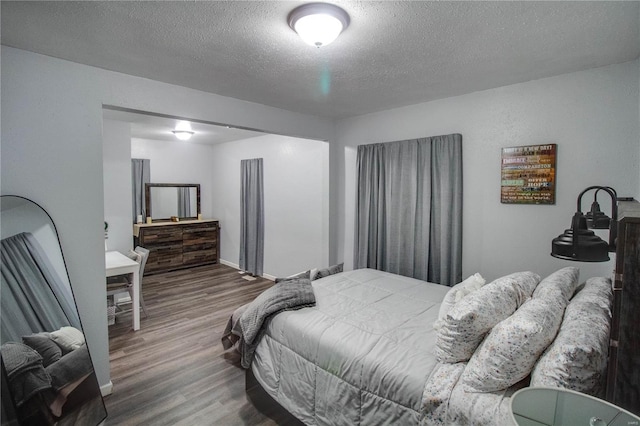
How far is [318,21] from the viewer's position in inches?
65.0

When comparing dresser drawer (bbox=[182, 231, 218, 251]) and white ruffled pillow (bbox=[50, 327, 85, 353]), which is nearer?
white ruffled pillow (bbox=[50, 327, 85, 353])

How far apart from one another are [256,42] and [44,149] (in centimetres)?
167

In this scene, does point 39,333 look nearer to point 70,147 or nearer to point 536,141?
point 70,147

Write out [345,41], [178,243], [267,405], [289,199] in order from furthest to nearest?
[178,243] < [289,199] < [267,405] < [345,41]

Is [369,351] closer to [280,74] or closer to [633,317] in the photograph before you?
[633,317]

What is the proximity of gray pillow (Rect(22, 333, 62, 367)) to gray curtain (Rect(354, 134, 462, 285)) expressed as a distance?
300 centimetres

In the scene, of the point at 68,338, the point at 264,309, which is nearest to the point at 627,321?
the point at 264,309

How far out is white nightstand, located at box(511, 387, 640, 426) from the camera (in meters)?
0.94

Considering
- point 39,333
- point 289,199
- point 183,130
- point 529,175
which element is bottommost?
point 39,333

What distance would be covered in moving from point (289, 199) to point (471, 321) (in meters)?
4.09

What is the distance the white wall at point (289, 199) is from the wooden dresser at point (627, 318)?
354cm

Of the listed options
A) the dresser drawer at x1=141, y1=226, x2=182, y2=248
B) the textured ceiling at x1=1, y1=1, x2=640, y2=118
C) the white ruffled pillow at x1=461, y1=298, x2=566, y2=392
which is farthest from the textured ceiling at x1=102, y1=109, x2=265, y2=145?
the white ruffled pillow at x1=461, y1=298, x2=566, y2=392

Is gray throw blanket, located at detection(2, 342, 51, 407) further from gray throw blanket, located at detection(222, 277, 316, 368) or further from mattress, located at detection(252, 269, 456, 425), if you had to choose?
mattress, located at detection(252, 269, 456, 425)

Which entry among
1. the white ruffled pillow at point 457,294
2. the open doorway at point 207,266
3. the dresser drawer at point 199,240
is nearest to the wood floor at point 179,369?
the open doorway at point 207,266
